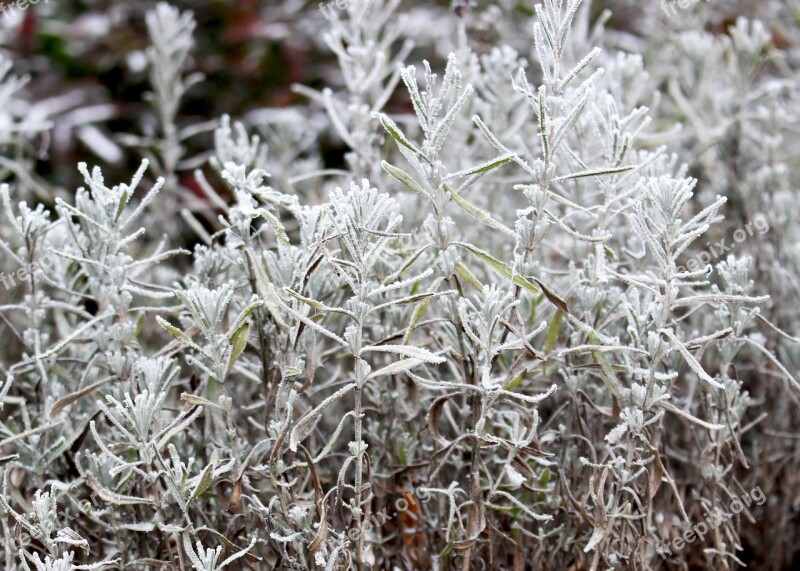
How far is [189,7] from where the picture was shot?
8.74ft

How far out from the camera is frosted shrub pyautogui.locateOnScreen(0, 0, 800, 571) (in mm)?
839

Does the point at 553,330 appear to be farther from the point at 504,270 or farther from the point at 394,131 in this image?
the point at 394,131

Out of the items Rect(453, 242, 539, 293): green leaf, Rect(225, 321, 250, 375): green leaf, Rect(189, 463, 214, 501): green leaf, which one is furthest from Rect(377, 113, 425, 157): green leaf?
Rect(189, 463, 214, 501): green leaf

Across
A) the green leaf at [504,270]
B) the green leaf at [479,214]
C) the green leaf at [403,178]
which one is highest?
the green leaf at [403,178]

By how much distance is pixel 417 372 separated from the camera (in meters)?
1.04

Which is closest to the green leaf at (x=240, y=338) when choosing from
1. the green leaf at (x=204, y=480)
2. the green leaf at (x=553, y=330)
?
the green leaf at (x=204, y=480)

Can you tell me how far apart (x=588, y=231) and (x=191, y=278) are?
0.62 metres

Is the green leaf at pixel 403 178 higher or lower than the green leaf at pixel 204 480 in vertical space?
higher

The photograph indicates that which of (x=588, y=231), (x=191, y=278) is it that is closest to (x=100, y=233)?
(x=191, y=278)

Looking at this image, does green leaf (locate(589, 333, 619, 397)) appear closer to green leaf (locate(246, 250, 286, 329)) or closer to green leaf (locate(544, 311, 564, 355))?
green leaf (locate(544, 311, 564, 355))

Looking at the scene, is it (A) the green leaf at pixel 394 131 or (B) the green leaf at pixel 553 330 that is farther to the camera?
(B) the green leaf at pixel 553 330

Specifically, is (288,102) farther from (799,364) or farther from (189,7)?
(799,364)

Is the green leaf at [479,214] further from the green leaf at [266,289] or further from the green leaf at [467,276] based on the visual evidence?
the green leaf at [266,289]

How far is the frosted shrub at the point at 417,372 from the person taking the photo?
84 centimetres
